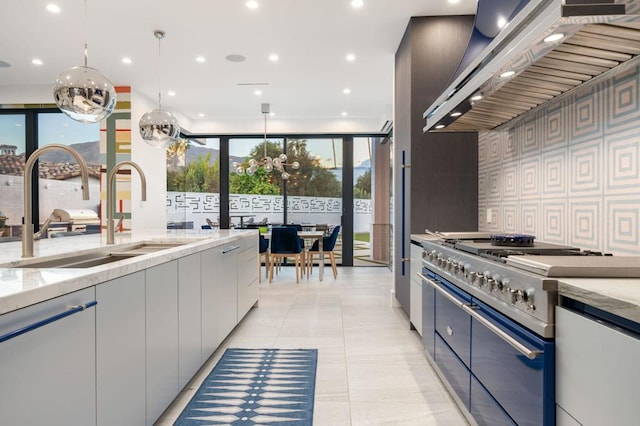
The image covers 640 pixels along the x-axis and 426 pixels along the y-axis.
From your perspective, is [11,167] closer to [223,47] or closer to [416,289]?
[223,47]

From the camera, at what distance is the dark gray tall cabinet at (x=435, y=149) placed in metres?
3.62

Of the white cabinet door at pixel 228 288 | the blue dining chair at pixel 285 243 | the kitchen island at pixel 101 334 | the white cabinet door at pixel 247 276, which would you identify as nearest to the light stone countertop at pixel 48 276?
the kitchen island at pixel 101 334

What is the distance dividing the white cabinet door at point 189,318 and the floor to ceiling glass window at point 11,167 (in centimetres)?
526

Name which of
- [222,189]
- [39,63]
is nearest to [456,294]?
[39,63]

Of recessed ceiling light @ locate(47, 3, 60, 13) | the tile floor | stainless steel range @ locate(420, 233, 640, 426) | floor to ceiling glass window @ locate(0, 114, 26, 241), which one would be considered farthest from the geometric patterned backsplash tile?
floor to ceiling glass window @ locate(0, 114, 26, 241)

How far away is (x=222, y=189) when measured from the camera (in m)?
8.26

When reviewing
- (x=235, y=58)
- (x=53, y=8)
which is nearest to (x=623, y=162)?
(x=235, y=58)

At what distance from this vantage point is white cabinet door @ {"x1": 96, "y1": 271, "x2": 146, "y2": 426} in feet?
4.55

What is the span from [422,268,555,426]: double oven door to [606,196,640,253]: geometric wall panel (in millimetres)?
667

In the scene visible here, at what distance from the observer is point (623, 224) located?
1.76 metres

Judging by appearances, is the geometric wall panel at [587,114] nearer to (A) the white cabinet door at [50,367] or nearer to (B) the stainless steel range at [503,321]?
(B) the stainless steel range at [503,321]

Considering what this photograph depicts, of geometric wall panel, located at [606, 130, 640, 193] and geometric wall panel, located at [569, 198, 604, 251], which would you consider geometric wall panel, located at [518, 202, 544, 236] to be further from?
geometric wall panel, located at [606, 130, 640, 193]

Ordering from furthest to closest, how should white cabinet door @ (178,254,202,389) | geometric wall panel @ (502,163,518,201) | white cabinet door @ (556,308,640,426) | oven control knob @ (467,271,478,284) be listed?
1. geometric wall panel @ (502,163,518,201)
2. white cabinet door @ (178,254,202,389)
3. oven control knob @ (467,271,478,284)
4. white cabinet door @ (556,308,640,426)

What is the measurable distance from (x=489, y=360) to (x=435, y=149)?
2342 mm
